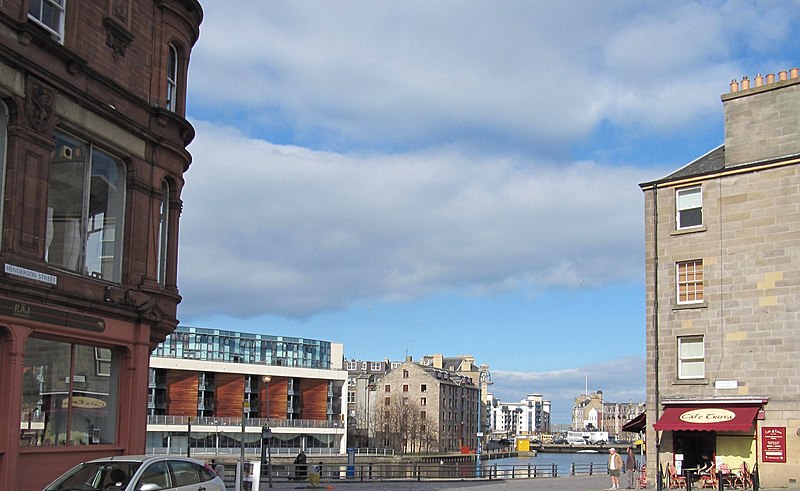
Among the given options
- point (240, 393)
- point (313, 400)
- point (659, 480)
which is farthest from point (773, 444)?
point (313, 400)

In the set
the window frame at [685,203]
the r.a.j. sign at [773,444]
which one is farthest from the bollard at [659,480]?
the window frame at [685,203]

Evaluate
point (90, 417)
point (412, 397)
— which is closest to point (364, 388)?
point (412, 397)

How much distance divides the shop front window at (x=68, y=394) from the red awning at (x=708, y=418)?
19.7 m

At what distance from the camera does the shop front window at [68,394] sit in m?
20.3

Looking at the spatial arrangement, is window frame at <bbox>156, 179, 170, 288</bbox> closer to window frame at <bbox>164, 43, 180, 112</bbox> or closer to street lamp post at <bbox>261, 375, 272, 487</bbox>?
window frame at <bbox>164, 43, 180, 112</bbox>

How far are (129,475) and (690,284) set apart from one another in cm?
2439

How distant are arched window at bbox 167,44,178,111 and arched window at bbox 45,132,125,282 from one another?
3361 mm

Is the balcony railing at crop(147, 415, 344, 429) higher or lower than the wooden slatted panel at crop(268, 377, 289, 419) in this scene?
lower

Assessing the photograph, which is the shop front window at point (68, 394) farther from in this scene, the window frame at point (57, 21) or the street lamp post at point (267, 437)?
the street lamp post at point (267, 437)

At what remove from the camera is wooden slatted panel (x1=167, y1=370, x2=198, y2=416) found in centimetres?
10988

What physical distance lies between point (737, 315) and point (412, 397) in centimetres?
11796

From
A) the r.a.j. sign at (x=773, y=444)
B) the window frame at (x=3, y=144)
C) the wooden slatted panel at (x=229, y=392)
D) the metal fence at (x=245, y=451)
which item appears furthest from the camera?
the wooden slatted panel at (x=229, y=392)

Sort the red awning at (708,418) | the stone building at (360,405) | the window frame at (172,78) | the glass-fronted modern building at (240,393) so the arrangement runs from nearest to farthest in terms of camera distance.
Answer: the window frame at (172,78) < the red awning at (708,418) < the glass-fronted modern building at (240,393) < the stone building at (360,405)

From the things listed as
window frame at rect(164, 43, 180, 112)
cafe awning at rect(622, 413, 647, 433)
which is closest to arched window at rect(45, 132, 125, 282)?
window frame at rect(164, 43, 180, 112)
